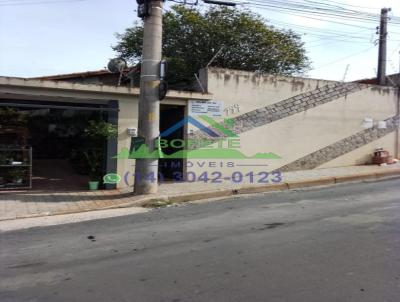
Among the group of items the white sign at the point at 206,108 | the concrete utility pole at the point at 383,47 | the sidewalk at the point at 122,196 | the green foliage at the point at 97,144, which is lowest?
the sidewalk at the point at 122,196

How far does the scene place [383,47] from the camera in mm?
21203

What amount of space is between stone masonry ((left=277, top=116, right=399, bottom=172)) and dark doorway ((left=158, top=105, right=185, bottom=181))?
12.2 ft

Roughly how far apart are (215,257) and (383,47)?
18.9 meters

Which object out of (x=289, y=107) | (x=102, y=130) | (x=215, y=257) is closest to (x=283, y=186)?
(x=289, y=107)

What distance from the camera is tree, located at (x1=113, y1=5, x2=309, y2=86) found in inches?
885

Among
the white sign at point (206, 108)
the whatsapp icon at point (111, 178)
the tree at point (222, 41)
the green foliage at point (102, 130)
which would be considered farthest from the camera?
the tree at point (222, 41)

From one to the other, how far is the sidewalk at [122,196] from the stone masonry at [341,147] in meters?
1.44

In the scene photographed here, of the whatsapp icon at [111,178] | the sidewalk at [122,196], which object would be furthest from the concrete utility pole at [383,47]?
the whatsapp icon at [111,178]

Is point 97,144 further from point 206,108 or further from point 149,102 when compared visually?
point 206,108

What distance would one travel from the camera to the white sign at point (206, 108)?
1303 centimetres

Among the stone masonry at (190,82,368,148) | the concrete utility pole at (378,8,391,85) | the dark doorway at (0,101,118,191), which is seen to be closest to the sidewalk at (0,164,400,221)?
the dark doorway at (0,101,118,191)

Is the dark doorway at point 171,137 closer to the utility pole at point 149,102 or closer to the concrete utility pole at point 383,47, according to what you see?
the utility pole at point 149,102

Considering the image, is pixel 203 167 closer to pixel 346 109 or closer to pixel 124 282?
pixel 346 109

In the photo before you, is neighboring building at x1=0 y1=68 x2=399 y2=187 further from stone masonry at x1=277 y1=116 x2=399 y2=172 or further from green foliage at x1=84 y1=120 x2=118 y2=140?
green foliage at x1=84 y1=120 x2=118 y2=140
